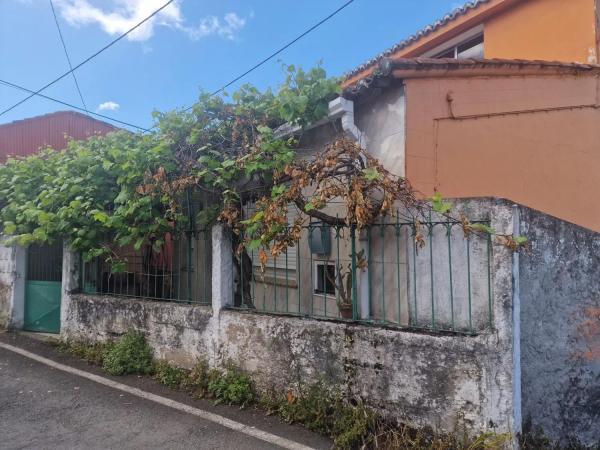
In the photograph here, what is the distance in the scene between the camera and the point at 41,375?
5656mm

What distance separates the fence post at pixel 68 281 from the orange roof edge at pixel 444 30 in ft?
18.5

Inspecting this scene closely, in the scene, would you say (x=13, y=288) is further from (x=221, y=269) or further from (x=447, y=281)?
(x=447, y=281)

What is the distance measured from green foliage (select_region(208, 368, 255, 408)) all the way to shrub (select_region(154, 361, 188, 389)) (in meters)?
0.53

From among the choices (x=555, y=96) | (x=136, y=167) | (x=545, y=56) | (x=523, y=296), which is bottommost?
(x=523, y=296)

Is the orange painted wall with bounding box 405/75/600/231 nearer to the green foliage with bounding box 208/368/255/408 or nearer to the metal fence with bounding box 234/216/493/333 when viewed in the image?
Result: the metal fence with bounding box 234/216/493/333

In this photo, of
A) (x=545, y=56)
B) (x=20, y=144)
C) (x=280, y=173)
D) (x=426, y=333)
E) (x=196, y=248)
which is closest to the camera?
(x=426, y=333)

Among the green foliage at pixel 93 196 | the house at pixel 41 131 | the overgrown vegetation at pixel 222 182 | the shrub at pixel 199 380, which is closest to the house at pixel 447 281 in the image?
the shrub at pixel 199 380

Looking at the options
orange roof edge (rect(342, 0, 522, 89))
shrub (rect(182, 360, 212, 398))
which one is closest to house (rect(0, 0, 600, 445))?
shrub (rect(182, 360, 212, 398))

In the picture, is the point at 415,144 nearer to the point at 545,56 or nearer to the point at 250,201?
the point at 250,201

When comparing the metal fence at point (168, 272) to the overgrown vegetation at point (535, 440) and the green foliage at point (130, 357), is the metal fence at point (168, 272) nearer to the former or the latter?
the green foliage at point (130, 357)

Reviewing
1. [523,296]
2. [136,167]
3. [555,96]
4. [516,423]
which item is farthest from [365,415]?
[555,96]

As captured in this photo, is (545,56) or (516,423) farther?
(545,56)

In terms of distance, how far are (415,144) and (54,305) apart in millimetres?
7073

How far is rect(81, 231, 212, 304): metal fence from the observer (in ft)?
19.6
